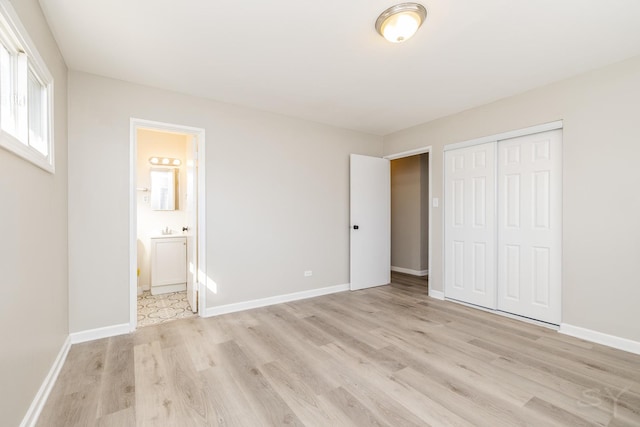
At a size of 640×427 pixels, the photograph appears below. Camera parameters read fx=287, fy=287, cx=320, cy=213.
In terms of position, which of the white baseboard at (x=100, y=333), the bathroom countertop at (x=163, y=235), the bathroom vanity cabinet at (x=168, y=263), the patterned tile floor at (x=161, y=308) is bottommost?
the patterned tile floor at (x=161, y=308)

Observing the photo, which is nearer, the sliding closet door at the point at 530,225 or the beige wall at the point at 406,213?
the sliding closet door at the point at 530,225

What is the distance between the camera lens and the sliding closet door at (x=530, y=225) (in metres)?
2.97

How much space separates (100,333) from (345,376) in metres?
2.38

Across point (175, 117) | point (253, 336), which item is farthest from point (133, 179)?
point (253, 336)

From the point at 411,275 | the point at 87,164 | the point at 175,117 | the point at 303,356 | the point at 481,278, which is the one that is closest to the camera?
the point at 303,356

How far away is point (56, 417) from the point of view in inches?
65.9

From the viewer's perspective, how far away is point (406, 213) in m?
5.82

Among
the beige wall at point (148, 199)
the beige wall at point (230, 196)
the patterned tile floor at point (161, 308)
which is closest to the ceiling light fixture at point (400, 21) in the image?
the beige wall at point (230, 196)

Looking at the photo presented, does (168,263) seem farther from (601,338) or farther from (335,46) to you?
(601,338)

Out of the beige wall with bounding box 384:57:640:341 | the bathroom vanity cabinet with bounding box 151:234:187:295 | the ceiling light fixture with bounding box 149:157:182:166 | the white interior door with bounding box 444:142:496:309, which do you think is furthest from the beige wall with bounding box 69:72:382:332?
the beige wall with bounding box 384:57:640:341

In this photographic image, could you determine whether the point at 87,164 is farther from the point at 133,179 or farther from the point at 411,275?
the point at 411,275

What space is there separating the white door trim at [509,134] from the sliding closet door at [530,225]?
0.07 metres

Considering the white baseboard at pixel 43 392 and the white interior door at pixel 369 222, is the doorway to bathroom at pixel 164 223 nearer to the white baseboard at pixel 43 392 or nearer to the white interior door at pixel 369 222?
the white baseboard at pixel 43 392

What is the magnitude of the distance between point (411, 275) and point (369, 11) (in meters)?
4.69
